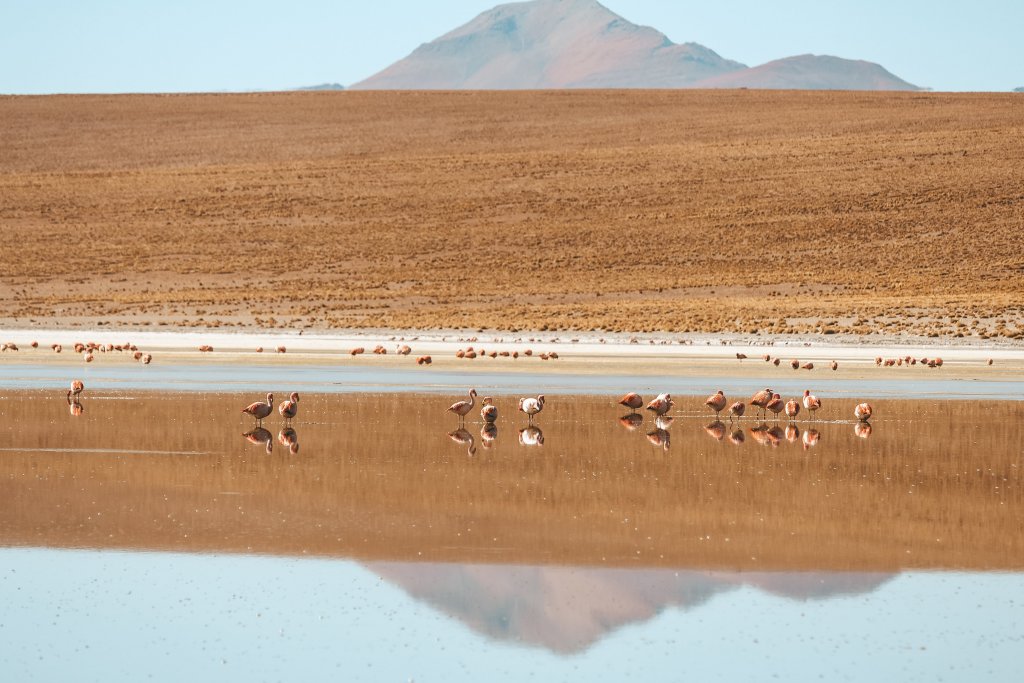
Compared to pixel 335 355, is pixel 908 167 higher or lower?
higher

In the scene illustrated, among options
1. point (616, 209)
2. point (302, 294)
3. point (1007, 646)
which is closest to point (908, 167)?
point (616, 209)

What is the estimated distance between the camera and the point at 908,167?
7475 cm

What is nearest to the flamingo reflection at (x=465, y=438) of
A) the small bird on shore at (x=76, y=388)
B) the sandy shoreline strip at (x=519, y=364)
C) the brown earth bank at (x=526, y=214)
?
the small bird on shore at (x=76, y=388)

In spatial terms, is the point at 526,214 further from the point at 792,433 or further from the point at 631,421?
the point at 792,433

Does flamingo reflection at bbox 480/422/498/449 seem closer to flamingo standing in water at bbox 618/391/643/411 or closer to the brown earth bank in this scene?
flamingo standing in water at bbox 618/391/643/411

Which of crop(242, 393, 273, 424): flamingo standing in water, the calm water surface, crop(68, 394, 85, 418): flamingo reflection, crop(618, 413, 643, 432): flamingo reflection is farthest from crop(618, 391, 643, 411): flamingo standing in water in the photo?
crop(68, 394, 85, 418): flamingo reflection

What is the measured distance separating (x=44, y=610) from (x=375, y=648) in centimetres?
207

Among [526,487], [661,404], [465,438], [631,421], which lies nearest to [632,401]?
[631,421]

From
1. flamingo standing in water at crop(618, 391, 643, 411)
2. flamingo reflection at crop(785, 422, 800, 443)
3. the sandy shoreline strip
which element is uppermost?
flamingo standing in water at crop(618, 391, 643, 411)

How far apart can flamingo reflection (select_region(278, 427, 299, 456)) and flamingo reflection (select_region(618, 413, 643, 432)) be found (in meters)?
4.18

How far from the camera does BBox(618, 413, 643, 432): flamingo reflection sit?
61.5 feet

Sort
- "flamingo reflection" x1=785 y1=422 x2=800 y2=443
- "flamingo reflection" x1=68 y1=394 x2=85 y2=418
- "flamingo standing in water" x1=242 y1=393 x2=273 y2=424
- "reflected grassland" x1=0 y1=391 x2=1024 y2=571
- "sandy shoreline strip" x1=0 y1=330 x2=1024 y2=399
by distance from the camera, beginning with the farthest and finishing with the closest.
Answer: "sandy shoreline strip" x1=0 y1=330 x2=1024 y2=399 → "flamingo reflection" x1=68 y1=394 x2=85 y2=418 → "flamingo standing in water" x1=242 y1=393 x2=273 y2=424 → "flamingo reflection" x1=785 y1=422 x2=800 y2=443 → "reflected grassland" x1=0 y1=391 x2=1024 y2=571

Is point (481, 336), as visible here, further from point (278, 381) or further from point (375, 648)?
point (375, 648)

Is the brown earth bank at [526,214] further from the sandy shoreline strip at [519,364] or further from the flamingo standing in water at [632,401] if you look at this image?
the flamingo standing in water at [632,401]
